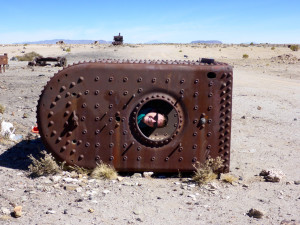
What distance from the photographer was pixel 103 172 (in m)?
4.55

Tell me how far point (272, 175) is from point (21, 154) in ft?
12.1

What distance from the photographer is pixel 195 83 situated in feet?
15.1

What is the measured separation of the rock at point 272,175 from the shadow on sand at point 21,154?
3.28m

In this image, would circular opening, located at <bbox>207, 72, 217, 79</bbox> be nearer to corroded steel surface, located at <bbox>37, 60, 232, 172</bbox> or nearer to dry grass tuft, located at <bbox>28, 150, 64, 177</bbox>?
corroded steel surface, located at <bbox>37, 60, 232, 172</bbox>

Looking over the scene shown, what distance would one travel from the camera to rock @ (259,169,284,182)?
481 cm

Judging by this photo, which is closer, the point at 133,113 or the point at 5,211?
the point at 5,211

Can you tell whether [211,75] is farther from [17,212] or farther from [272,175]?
[17,212]

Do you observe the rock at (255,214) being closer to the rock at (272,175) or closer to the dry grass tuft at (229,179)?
the dry grass tuft at (229,179)

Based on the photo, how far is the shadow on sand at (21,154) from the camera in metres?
5.07

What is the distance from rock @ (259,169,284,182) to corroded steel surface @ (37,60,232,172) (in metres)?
0.70

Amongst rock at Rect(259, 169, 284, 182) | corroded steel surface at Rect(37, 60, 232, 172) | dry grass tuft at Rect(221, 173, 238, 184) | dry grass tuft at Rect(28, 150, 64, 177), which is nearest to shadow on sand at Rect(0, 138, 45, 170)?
dry grass tuft at Rect(28, 150, 64, 177)

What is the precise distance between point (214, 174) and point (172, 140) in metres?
0.72

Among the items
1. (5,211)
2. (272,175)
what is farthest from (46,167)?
(272,175)

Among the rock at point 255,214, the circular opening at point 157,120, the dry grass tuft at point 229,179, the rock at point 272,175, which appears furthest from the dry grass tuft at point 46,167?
the rock at point 272,175
